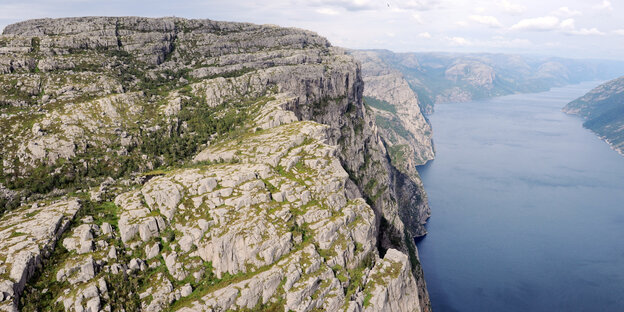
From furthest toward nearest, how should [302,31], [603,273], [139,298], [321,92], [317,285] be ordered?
[302,31]
[603,273]
[321,92]
[317,285]
[139,298]

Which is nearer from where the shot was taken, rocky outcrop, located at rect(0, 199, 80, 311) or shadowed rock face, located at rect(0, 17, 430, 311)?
rocky outcrop, located at rect(0, 199, 80, 311)

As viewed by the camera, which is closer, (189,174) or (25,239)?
(25,239)

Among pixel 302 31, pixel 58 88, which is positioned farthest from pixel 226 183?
pixel 302 31

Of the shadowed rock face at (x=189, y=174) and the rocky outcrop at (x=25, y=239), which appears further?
the shadowed rock face at (x=189, y=174)

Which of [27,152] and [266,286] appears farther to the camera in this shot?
[27,152]

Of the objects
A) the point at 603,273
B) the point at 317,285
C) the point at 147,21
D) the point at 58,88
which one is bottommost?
the point at 603,273

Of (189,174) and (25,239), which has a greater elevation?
(189,174)

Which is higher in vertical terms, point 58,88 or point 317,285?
point 58,88

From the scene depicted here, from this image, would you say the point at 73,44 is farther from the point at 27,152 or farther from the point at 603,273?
the point at 603,273
